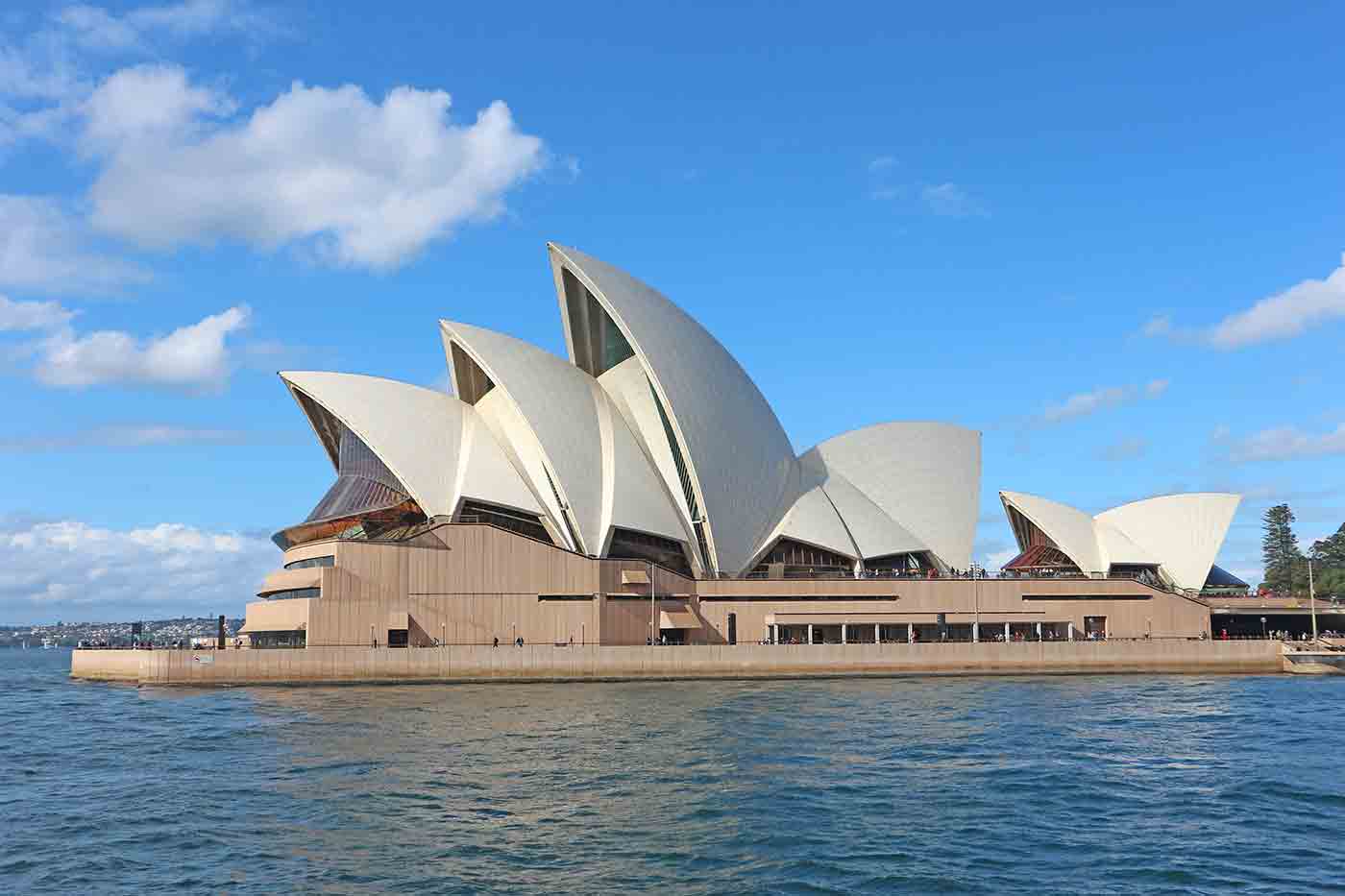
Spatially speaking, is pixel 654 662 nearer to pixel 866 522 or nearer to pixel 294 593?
pixel 294 593

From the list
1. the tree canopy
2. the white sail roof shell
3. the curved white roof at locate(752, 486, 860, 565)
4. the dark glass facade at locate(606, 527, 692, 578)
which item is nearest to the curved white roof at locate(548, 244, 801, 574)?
the curved white roof at locate(752, 486, 860, 565)

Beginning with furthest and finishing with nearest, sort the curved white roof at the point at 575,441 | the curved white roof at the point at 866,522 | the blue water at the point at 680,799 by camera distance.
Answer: the curved white roof at the point at 866,522 → the curved white roof at the point at 575,441 → the blue water at the point at 680,799

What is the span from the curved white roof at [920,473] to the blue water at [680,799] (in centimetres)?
2929

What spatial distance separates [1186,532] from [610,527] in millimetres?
36810

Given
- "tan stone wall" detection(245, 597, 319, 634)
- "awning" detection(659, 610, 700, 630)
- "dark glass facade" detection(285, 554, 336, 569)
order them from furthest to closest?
"awning" detection(659, 610, 700, 630)
"dark glass facade" detection(285, 554, 336, 569)
"tan stone wall" detection(245, 597, 319, 634)

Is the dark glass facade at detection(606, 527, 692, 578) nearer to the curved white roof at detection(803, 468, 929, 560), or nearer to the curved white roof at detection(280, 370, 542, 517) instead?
the curved white roof at detection(280, 370, 542, 517)

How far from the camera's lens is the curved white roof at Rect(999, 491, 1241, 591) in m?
68.9

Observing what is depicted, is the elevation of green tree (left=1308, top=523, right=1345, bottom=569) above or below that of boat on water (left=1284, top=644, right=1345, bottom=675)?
above

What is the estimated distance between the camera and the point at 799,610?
196ft

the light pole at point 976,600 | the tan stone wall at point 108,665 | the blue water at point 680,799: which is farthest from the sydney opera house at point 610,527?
the blue water at point 680,799

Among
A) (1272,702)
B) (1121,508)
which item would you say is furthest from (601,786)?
(1121,508)

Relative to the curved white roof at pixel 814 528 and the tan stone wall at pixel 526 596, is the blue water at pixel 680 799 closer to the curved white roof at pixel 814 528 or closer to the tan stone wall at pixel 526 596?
the tan stone wall at pixel 526 596

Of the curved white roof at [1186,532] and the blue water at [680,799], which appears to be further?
the curved white roof at [1186,532]

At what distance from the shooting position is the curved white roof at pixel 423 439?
55656mm
